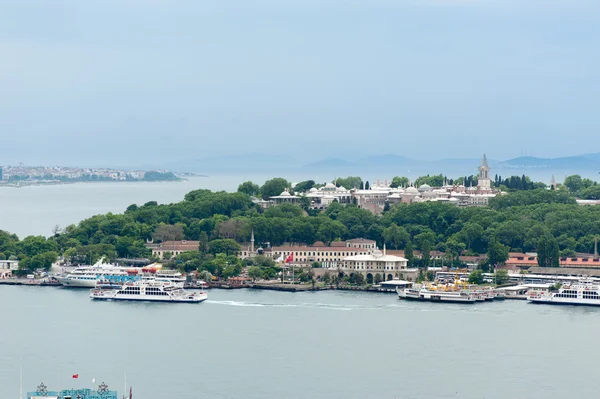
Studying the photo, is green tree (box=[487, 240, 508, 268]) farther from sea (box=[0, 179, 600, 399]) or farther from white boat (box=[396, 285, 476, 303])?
white boat (box=[396, 285, 476, 303])

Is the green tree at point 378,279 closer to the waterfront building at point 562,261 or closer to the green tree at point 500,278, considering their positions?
the green tree at point 500,278

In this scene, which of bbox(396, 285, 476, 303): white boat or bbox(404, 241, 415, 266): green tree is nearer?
bbox(396, 285, 476, 303): white boat

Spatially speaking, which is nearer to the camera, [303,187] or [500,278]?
[500,278]

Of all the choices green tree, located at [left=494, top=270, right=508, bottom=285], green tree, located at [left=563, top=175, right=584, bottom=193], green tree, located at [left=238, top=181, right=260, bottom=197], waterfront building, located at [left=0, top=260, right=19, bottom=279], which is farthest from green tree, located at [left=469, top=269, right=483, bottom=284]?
green tree, located at [left=563, top=175, right=584, bottom=193]

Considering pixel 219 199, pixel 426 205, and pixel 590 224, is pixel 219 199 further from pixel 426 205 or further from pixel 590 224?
pixel 590 224

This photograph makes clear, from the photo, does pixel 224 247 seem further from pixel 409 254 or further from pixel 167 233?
pixel 409 254

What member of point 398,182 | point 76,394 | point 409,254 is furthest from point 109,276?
point 398,182
